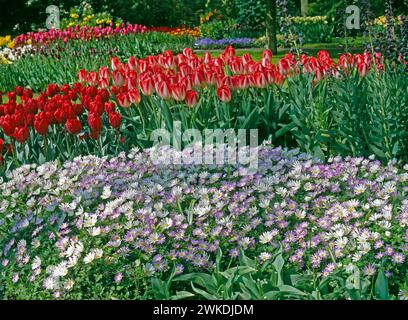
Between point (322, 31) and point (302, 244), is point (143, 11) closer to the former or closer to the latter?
point (322, 31)

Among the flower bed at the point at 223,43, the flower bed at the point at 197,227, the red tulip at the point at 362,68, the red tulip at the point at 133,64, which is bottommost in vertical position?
the flower bed at the point at 197,227

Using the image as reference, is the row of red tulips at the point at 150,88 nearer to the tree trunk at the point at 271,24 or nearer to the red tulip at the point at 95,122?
the red tulip at the point at 95,122

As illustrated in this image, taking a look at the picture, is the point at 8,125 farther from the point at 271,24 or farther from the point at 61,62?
the point at 271,24

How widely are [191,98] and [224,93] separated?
253 millimetres

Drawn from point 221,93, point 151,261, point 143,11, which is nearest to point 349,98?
point 221,93

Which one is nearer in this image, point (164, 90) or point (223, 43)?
point (164, 90)

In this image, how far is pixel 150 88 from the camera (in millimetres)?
5047

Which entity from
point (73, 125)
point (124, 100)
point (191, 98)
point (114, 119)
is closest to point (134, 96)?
point (124, 100)

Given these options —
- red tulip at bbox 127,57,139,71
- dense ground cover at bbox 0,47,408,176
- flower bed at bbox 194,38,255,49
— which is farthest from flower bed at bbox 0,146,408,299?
flower bed at bbox 194,38,255,49

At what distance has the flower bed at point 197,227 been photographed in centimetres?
309

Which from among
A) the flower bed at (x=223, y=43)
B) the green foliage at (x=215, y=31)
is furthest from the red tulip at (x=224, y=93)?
the green foliage at (x=215, y=31)

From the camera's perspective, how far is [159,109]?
510cm

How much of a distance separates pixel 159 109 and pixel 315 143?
126 centimetres

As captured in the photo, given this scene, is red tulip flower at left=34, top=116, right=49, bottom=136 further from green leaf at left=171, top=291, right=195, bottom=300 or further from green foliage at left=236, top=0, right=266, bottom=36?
green foliage at left=236, top=0, right=266, bottom=36
